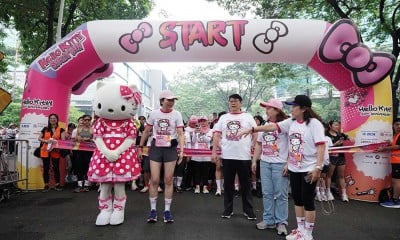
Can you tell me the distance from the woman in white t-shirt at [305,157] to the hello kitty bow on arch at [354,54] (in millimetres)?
3188

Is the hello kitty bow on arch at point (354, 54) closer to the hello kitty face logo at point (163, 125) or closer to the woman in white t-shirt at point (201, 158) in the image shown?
the woman in white t-shirt at point (201, 158)

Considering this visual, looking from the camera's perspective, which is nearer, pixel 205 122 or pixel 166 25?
pixel 166 25

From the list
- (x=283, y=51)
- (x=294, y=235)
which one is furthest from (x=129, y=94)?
(x=283, y=51)

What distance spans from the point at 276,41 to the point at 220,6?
24.0 ft

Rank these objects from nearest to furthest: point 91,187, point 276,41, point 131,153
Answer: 1. point 131,153
2. point 276,41
3. point 91,187

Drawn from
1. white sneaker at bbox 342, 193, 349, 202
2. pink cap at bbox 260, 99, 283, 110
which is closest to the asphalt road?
white sneaker at bbox 342, 193, 349, 202

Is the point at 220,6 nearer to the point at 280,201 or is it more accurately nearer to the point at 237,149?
the point at 237,149

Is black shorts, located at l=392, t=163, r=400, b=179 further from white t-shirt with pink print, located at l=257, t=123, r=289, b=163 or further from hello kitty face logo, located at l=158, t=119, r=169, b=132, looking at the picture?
hello kitty face logo, located at l=158, t=119, r=169, b=132

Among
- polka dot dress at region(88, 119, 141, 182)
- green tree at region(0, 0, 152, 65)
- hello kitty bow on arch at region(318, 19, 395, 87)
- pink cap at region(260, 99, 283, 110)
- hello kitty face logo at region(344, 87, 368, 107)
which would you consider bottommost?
polka dot dress at region(88, 119, 141, 182)

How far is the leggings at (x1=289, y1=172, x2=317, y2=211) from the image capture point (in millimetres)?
4023

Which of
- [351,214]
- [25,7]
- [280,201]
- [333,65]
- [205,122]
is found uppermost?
[25,7]

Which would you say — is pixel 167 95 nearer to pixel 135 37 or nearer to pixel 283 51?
pixel 135 37

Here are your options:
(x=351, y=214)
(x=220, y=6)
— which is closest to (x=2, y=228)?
(x=351, y=214)

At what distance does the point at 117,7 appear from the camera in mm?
12531
